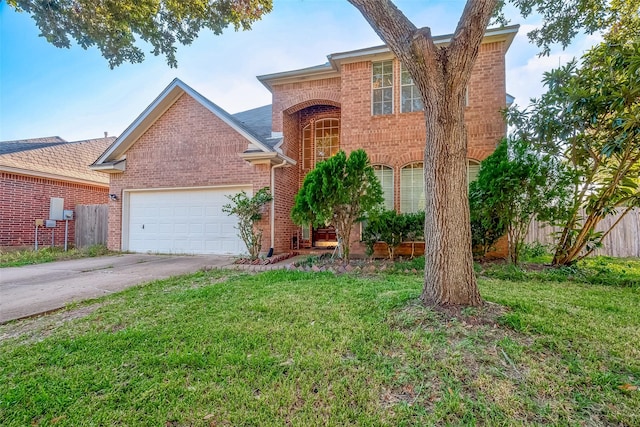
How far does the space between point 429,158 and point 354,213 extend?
345 centimetres

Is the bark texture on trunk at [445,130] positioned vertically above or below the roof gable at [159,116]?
A: below

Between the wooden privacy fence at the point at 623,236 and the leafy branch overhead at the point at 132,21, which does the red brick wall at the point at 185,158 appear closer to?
the leafy branch overhead at the point at 132,21

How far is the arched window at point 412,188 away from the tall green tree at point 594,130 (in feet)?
8.66

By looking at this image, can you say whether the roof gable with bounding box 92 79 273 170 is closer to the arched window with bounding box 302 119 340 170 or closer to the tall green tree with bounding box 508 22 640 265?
the arched window with bounding box 302 119 340 170

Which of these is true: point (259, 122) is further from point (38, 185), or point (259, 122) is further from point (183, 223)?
point (38, 185)

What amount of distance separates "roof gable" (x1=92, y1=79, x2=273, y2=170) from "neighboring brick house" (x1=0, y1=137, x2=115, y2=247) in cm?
305

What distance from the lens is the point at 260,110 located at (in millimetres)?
13391

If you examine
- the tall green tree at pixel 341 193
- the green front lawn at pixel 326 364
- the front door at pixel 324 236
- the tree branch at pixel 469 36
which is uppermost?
the tree branch at pixel 469 36

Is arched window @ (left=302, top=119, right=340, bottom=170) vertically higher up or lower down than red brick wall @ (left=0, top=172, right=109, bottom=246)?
higher up

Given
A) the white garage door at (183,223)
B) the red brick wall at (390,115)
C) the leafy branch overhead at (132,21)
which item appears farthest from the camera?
the white garage door at (183,223)

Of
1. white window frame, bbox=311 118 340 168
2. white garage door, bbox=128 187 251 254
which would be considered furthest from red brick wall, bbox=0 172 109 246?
white window frame, bbox=311 118 340 168

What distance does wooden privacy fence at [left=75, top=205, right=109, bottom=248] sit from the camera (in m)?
11.4

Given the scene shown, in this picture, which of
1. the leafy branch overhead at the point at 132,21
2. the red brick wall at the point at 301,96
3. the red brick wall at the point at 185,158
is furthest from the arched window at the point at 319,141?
the leafy branch overhead at the point at 132,21

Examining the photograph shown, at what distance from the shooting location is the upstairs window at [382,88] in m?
8.87
